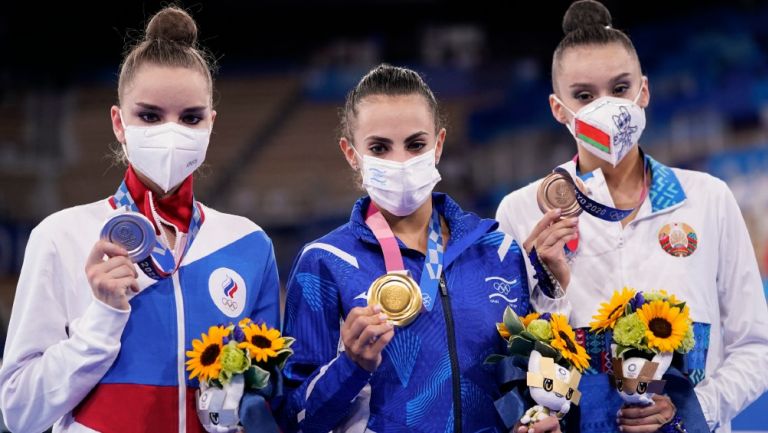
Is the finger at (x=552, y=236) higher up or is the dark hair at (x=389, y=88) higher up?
the dark hair at (x=389, y=88)

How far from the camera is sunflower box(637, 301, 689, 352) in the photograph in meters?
2.58

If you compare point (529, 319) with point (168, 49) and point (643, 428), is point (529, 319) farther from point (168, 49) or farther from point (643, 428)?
point (168, 49)

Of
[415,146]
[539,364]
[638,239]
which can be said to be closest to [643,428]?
[539,364]

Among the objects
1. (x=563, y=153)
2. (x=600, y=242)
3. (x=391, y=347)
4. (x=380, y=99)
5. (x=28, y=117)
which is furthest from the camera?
(x=28, y=117)

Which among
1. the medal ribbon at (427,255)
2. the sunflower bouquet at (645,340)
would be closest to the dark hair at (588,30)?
the medal ribbon at (427,255)

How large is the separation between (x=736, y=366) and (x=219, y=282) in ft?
5.09

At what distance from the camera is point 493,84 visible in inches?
530

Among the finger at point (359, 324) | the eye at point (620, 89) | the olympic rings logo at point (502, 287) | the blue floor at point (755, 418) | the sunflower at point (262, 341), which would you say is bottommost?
the blue floor at point (755, 418)

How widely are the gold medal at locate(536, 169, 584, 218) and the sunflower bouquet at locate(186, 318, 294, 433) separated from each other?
34.8 inches

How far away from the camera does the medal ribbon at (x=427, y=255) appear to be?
2.65 meters

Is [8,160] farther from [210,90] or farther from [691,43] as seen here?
[210,90]

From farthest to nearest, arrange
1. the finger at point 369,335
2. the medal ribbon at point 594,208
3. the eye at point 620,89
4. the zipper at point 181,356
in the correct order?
the eye at point 620,89 → the medal ribbon at point 594,208 → the zipper at point 181,356 → the finger at point 369,335

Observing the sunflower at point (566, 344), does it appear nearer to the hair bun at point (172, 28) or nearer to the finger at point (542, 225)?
the finger at point (542, 225)

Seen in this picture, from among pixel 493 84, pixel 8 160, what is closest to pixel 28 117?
pixel 8 160
